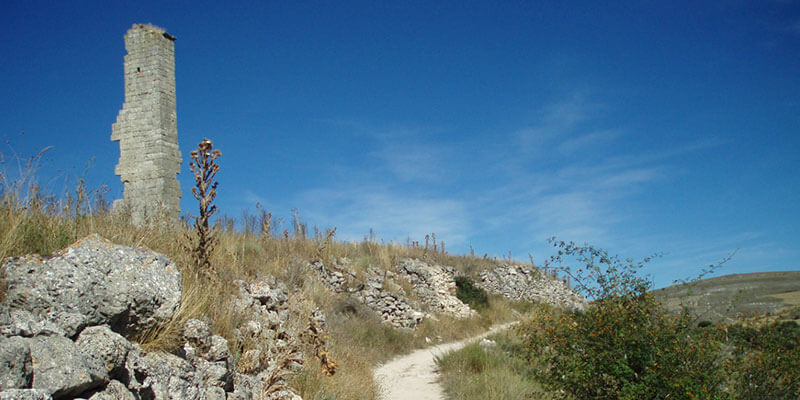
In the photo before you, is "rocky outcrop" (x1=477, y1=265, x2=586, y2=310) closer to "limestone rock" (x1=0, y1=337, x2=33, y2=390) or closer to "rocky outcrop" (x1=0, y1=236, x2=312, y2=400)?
"rocky outcrop" (x1=0, y1=236, x2=312, y2=400)

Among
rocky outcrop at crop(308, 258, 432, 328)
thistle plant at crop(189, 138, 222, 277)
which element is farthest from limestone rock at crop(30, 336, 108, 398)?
rocky outcrop at crop(308, 258, 432, 328)

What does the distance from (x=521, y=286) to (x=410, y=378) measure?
18276mm

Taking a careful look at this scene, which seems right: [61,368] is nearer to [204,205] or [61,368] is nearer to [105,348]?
[105,348]

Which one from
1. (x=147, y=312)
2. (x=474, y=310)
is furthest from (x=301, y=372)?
(x=474, y=310)

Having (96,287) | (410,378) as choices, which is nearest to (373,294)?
(410,378)

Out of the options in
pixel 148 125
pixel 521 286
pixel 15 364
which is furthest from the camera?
pixel 521 286

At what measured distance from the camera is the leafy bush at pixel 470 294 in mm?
21094

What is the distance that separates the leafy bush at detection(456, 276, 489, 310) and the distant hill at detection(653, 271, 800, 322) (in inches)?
364

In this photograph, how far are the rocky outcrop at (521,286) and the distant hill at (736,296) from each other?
33.4ft

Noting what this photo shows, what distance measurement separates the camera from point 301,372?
20.5 ft

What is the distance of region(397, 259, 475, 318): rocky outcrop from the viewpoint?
18797 millimetres

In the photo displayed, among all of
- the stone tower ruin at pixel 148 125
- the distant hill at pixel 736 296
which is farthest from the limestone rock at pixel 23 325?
the stone tower ruin at pixel 148 125

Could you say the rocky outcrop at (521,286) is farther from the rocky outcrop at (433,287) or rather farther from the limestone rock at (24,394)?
the limestone rock at (24,394)

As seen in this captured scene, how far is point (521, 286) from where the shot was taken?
1057 inches
